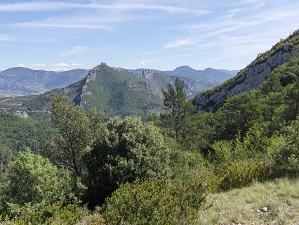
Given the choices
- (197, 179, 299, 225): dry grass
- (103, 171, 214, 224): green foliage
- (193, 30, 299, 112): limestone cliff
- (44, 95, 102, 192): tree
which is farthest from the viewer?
(193, 30, 299, 112): limestone cliff

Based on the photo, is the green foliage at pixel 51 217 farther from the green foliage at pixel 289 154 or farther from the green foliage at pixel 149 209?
the green foliage at pixel 289 154

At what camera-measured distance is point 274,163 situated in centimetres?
1416

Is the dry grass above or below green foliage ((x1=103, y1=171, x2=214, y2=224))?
below

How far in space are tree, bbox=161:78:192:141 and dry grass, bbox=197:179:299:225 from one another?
28197 mm

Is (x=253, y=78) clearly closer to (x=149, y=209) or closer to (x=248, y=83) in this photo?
(x=248, y=83)

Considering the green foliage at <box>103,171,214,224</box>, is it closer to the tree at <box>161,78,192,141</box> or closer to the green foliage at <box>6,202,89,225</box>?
the green foliage at <box>6,202,89,225</box>

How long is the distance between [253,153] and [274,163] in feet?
13.1

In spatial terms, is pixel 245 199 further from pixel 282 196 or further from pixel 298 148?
pixel 298 148

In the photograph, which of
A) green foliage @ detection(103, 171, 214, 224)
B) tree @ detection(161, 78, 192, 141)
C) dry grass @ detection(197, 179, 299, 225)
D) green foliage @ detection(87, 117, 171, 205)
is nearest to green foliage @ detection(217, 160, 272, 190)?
dry grass @ detection(197, 179, 299, 225)

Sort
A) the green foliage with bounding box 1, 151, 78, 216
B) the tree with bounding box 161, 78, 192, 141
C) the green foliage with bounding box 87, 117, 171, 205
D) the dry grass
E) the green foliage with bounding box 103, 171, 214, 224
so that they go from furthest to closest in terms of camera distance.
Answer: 1. the tree with bounding box 161, 78, 192, 141
2. the green foliage with bounding box 87, 117, 171, 205
3. the green foliage with bounding box 1, 151, 78, 216
4. the dry grass
5. the green foliage with bounding box 103, 171, 214, 224

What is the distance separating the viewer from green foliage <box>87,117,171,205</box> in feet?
49.6

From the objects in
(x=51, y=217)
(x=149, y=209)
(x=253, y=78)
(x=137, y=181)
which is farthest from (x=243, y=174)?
(x=253, y=78)

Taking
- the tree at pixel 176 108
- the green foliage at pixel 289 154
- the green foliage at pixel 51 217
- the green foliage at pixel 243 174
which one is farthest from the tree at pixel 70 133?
the tree at pixel 176 108

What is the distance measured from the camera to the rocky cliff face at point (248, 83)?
79.1 meters
